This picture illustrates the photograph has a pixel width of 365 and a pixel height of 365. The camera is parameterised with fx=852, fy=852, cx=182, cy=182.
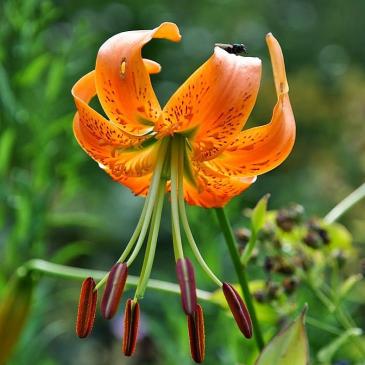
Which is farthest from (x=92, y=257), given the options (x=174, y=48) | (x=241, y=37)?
(x=241, y=37)

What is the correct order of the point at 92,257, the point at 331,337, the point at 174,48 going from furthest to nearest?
the point at 174,48
the point at 92,257
the point at 331,337

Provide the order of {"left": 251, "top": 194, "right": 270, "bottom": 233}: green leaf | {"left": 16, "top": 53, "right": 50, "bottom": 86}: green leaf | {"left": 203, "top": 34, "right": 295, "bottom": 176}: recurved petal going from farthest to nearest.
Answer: {"left": 16, "top": 53, "right": 50, "bottom": 86}: green leaf → {"left": 251, "top": 194, "right": 270, "bottom": 233}: green leaf → {"left": 203, "top": 34, "right": 295, "bottom": 176}: recurved petal

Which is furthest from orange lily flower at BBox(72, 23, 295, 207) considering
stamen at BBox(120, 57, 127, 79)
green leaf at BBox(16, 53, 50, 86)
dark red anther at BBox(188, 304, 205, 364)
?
green leaf at BBox(16, 53, 50, 86)

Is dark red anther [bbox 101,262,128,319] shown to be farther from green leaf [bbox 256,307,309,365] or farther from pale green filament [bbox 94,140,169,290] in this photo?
green leaf [bbox 256,307,309,365]

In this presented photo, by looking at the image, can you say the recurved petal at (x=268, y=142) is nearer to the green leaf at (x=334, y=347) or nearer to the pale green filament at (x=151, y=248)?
the pale green filament at (x=151, y=248)

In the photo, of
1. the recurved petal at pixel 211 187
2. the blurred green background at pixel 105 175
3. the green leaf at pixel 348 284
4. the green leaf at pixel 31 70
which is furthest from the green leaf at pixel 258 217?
the green leaf at pixel 31 70

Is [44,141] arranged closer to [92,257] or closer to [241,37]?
[92,257]
